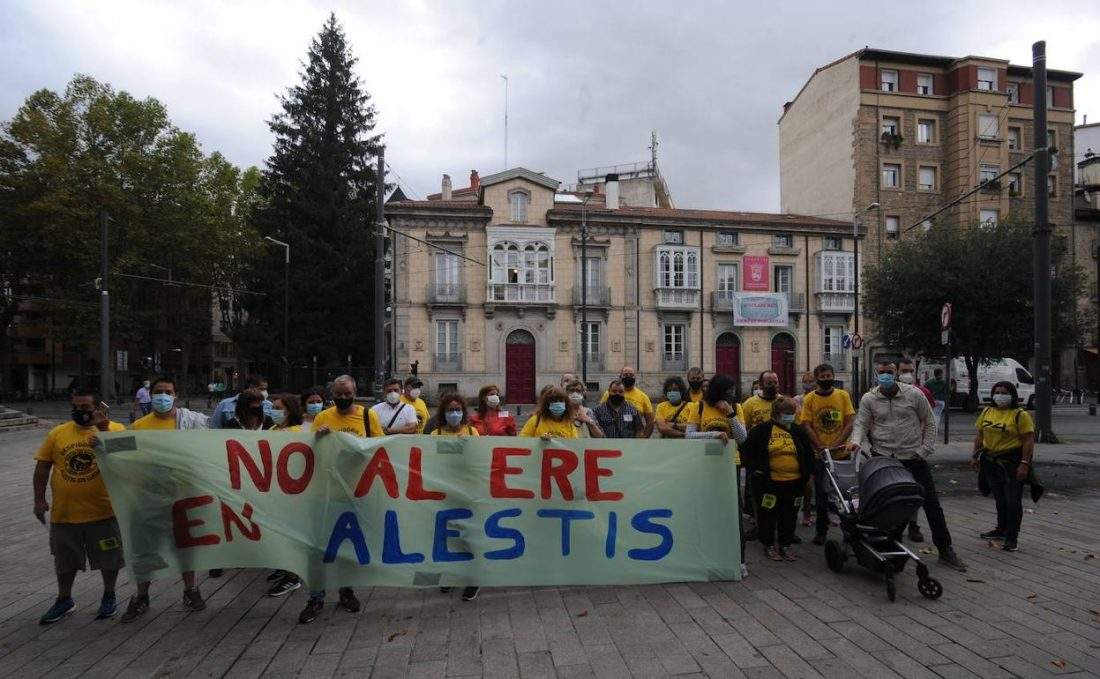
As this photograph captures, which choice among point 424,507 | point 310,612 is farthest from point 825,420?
point 310,612

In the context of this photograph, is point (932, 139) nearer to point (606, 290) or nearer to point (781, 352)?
point (781, 352)

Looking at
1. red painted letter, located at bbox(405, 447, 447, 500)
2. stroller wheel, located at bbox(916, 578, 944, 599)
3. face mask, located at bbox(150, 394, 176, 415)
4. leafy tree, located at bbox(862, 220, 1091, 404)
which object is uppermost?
leafy tree, located at bbox(862, 220, 1091, 404)

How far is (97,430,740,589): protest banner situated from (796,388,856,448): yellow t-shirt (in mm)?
1736

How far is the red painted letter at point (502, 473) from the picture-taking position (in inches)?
201

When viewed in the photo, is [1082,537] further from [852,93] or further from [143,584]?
[852,93]

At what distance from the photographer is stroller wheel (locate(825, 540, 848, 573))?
17.7ft

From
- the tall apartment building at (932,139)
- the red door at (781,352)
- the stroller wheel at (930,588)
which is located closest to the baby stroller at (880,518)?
the stroller wheel at (930,588)

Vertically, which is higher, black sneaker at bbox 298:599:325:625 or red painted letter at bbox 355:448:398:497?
red painted letter at bbox 355:448:398:497

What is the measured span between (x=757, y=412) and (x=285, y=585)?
188 inches

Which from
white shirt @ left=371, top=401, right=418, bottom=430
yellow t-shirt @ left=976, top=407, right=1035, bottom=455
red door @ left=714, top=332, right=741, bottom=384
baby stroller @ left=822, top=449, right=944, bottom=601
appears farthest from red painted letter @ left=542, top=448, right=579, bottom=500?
red door @ left=714, top=332, right=741, bottom=384

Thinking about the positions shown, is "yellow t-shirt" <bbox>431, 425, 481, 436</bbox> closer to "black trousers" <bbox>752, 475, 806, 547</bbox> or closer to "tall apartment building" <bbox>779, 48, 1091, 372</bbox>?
"black trousers" <bbox>752, 475, 806, 547</bbox>

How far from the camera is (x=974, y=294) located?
23625 millimetres

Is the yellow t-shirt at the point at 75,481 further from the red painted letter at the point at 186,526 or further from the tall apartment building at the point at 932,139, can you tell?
the tall apartment building at the point at 932,139

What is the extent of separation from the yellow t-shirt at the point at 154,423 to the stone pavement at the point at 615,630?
137 cm
